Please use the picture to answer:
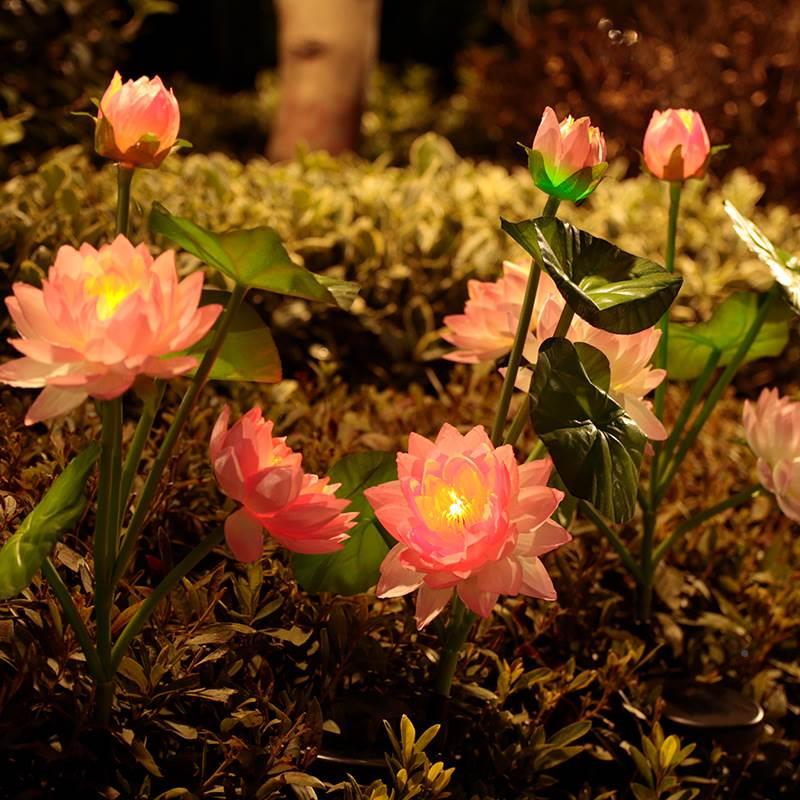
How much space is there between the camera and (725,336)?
1.61 m

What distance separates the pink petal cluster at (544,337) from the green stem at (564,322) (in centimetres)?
3

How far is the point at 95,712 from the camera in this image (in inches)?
43.3

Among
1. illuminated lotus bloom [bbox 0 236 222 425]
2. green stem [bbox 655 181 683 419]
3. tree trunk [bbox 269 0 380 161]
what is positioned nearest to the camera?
illuminated lotus bloom [bbox 0 236 222 425]

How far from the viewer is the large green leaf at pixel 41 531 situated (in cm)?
95

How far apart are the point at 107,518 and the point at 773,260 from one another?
89 centimetres

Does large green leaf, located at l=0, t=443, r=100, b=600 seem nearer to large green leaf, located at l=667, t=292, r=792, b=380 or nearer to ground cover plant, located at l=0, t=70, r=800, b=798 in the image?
ground cover plant, located at l=0, t=70, r=800, b=798

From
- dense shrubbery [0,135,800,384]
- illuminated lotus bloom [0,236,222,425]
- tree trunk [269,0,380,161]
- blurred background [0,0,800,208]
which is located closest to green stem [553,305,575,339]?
illuminated lotus bloom [0,236,222,425]

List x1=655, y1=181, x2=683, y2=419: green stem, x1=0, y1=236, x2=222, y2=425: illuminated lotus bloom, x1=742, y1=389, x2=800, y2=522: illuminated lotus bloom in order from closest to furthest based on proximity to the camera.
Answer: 1. x1=0, y1=236, x2=222, y2=425: illuminated lotus bloom
2. x1=742, y1=389, x2=800, y2=522: illuminated lotus bloom
3. x1=655, y1=181, x2=683, y2=419: green stem

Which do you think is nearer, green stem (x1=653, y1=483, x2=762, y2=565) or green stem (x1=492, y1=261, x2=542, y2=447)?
green stem (x1=492, y1=261, x2=542, y2=447)

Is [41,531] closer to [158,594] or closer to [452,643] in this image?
[158,594]

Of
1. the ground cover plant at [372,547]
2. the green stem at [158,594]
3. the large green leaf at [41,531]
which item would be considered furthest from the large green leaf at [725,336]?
the large green leaf at [41,531]

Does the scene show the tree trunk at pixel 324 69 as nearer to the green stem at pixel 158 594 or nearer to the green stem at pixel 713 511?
the green stem at pixel 713 511

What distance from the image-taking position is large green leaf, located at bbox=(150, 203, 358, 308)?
1013 mm

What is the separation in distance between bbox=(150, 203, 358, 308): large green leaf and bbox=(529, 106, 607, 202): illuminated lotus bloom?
28 cm
